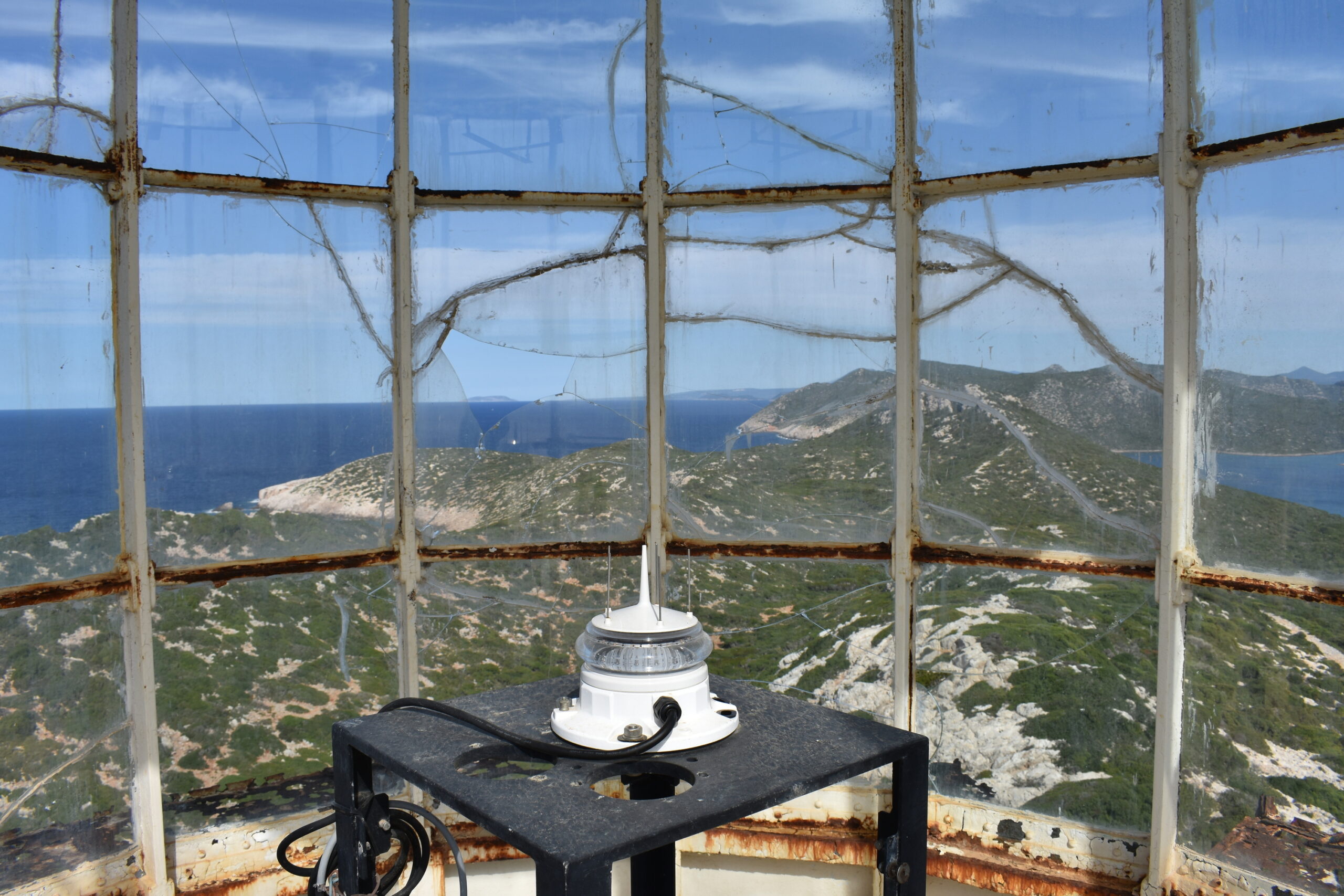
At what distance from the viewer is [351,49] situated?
2.64 meters

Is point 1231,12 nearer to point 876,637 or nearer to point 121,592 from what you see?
point 876,637

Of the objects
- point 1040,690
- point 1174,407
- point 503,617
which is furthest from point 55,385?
point 1174,407

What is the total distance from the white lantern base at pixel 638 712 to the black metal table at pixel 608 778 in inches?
1.0

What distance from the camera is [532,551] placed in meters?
2.77

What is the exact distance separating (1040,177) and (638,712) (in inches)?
72.2

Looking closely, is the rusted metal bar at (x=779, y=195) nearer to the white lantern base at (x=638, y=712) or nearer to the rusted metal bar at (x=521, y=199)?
the rusted metal bar at (x=521, y=199)

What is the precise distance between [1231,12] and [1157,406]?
3.05ft

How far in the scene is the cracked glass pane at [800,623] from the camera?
268 centimetres

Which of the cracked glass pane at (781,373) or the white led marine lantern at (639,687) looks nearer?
the white led marine lantern at (639,687)

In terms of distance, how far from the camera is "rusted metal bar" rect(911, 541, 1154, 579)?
2352 millimetres

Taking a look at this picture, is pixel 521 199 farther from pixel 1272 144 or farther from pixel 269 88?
pixel 1272 144

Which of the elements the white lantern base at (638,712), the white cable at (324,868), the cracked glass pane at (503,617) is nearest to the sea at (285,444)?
the cracked glass pane at (503,617)

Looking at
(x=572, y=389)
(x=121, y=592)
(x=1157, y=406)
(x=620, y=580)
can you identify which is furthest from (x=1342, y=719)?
(x=121, y=592)

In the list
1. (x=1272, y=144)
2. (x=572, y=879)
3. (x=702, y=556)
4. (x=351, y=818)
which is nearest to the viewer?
(x=572, y=879)
